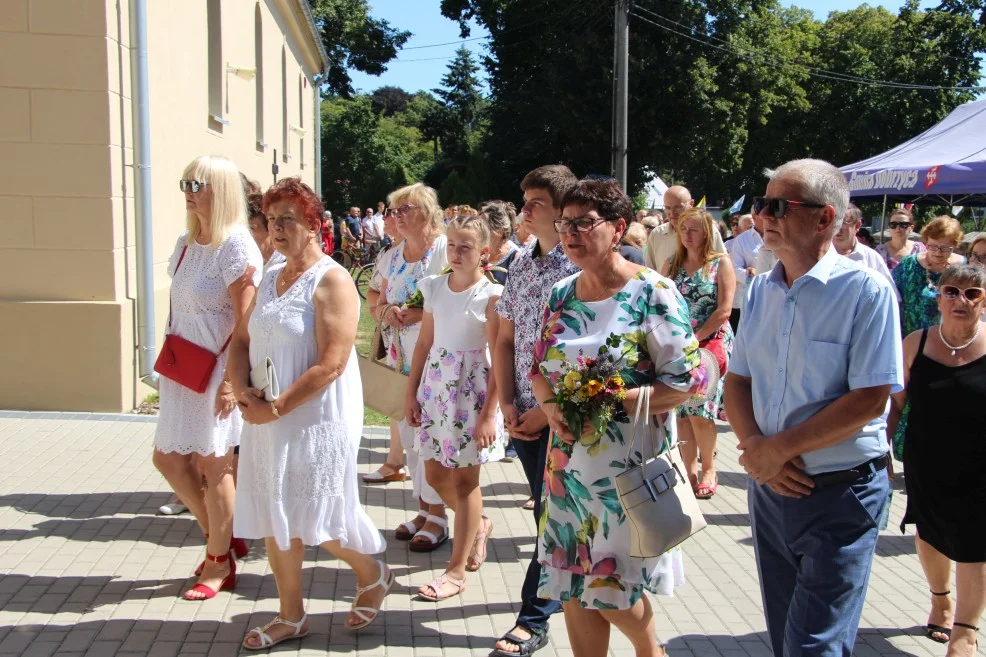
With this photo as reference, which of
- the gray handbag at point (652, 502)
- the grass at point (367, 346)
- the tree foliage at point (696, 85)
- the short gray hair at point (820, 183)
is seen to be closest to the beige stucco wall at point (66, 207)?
the grass at point (367, 346)

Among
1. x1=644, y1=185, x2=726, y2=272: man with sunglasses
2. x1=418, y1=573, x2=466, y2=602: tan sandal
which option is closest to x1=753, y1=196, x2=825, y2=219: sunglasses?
x1=418, y1=573, x2=466, y2=602: tan sandal

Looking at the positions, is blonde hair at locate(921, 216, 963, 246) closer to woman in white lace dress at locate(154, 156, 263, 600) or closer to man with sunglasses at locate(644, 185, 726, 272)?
man with sunglasses at locate(644, 185, 726, 272)

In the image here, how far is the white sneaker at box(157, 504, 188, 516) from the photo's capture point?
227 inches

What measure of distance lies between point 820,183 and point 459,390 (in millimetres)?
2307

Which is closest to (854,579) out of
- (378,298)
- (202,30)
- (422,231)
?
(422,231)

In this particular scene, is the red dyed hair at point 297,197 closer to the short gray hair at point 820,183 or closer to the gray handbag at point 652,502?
the gray handbag at point 652,502

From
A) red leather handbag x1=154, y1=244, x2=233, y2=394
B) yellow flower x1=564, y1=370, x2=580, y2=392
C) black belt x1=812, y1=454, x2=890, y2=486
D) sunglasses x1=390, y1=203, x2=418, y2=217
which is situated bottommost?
black belt x1=812, y1=454, x2=890, y2=486

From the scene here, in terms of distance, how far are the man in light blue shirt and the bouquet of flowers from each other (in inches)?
17.9

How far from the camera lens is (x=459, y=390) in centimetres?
471

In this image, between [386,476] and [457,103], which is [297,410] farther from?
[457,103]

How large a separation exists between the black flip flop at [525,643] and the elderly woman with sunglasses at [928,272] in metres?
4.19

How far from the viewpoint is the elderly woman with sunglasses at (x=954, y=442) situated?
397 cm

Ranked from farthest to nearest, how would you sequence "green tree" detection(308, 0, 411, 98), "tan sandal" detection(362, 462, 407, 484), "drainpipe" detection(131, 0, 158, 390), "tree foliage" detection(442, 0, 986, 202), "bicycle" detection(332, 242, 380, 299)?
"green tree" detection(308, 0, 411, 98) < "tree foliage" detection(442, 0, 986, 202) < "bicycle" detection(332, 242, 380, 299) < "drainpipe" detection(131, 0, 158, 390) < "tan sandal" detection(362, 462, 407, 484)

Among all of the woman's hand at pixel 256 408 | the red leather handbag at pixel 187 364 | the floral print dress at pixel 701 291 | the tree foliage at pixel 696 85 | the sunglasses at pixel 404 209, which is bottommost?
the woman's hand at pixel 256 408
